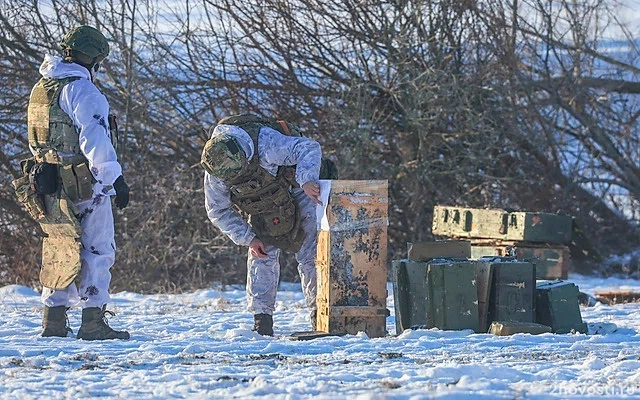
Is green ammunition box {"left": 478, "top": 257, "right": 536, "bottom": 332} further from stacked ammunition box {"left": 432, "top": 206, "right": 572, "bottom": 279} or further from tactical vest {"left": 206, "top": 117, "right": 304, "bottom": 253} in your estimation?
stacked ammunition box {"left": 432, "top": 206, "right": 572, "bottom": 279}

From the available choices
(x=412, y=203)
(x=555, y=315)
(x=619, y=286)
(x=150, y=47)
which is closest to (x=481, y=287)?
(x=555, y=315)

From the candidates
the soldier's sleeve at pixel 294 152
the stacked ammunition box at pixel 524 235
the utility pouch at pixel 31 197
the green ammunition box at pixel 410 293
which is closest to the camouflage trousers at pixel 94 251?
the utility pouch at pixel 31 197

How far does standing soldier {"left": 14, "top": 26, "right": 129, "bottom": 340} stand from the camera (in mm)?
6355

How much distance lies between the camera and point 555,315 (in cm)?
709

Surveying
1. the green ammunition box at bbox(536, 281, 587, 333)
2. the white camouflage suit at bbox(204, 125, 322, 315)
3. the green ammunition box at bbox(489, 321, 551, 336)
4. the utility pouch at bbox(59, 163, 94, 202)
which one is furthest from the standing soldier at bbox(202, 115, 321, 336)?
the green ammunition box at bbox(536, 281, 587, 333)

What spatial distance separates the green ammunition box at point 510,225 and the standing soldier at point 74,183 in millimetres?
5615

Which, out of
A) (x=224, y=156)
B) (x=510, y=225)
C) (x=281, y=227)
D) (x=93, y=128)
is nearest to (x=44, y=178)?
(x=93, y=128)

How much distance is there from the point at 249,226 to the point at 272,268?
0.33m

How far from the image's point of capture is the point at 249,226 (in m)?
6.93

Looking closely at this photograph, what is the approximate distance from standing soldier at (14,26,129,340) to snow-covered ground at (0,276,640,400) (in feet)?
1.02

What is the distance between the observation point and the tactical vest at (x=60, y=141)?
252 inches

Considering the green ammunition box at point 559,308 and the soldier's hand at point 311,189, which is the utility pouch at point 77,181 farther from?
the green ammunition box at point 559,308

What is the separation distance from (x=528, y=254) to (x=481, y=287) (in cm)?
432

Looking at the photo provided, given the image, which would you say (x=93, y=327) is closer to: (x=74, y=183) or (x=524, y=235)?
(x=74, y=183)
